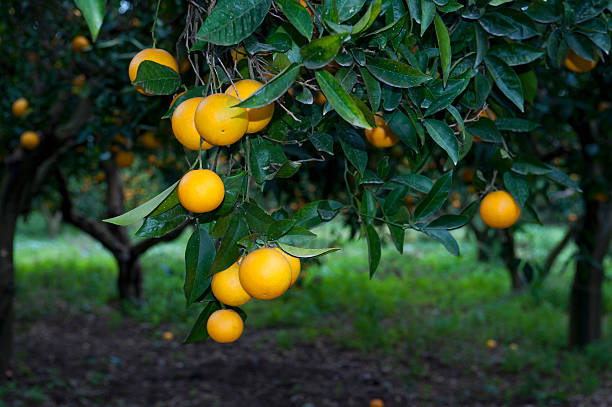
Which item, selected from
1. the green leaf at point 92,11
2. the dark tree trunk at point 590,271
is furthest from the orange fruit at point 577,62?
the dark tree trunk at point 590,271

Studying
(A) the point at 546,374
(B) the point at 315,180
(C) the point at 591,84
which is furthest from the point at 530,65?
(A) the point at 546,374

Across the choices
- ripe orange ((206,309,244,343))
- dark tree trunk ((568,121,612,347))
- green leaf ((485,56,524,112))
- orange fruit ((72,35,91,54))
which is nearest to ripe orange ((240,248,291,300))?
ripe orange ((206,309,244,343))

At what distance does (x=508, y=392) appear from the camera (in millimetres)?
3000

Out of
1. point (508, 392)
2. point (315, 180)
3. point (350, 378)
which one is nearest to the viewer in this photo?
point (315, 180)

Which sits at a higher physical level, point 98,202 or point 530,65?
point 98,202

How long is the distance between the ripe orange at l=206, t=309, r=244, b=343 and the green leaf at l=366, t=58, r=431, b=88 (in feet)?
1.37

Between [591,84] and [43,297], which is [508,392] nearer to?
[591,84]

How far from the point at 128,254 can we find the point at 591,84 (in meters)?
3.80

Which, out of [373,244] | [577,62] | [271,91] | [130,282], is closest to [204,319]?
[373,244]

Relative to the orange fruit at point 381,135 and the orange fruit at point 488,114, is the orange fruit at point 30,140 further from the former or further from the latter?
the orange fruit at point 488,114

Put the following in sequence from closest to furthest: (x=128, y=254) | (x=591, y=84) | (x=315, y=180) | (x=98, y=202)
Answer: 1. (x=591, y=84)
2. (x=315, y=180)
3. (x=128, y=254)
4. (x=98, y=202)

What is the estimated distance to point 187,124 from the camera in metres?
0.71

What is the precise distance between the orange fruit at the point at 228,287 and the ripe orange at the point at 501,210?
57cm

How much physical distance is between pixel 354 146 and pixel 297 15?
0.33m
